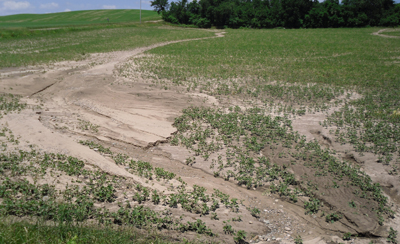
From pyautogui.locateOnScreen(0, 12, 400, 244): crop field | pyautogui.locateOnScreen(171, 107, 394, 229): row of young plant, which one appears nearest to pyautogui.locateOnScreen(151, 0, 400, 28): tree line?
pyautogui.locateOnScreen(0, 12, 400, 244): crop field

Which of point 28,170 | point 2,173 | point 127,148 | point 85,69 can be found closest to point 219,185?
point 127,148

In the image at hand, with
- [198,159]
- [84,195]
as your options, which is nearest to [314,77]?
[198,159]

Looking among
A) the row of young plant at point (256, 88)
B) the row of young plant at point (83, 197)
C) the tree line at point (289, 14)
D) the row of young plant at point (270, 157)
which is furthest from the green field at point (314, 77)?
the tree line at point (289, 14)

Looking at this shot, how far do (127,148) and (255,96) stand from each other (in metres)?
7.27

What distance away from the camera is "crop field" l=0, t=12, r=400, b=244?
18.0ft

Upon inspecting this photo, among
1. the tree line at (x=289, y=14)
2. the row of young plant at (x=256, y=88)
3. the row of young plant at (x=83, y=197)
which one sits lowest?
the row of young plant at (x=83, y=197)

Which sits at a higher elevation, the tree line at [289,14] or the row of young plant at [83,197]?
the tree line at [289,14]

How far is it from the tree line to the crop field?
57610 millimetres

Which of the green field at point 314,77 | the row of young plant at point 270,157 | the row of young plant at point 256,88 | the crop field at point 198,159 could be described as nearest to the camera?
the crop field at point 198,159

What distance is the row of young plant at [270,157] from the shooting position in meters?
6.82

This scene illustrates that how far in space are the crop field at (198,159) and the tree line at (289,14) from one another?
57610mm

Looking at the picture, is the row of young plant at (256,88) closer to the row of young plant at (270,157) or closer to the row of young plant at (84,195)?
the row of young plant at (270,157)

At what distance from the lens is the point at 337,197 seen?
21.8 ft

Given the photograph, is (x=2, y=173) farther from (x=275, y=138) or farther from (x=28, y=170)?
(x=275, y=138)
